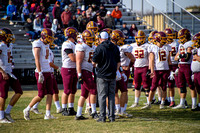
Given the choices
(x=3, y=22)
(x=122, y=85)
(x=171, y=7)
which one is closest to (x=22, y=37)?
(x=3, y=22)

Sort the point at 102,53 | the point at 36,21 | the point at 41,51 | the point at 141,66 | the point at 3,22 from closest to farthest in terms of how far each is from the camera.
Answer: the point at 102,53, the point at 41,51, the point at 141,66, the point at 36,21, the point at 3,22

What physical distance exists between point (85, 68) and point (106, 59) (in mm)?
718

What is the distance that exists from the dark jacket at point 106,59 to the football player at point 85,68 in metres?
0.46

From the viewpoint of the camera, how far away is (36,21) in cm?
1797

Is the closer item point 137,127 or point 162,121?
point 137,127

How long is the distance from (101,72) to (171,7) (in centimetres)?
1274

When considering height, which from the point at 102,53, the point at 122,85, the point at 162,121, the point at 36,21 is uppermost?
the point at 36,21

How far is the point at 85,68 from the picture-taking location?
772 centimetres

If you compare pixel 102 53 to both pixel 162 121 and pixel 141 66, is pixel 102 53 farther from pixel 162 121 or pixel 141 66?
pixel 141 66

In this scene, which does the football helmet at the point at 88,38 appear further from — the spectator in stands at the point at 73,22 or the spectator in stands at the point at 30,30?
the spectator in stands at the point at 30,30

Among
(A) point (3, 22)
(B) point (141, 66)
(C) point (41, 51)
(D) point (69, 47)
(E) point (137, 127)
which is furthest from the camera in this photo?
(A) point (3, 22)

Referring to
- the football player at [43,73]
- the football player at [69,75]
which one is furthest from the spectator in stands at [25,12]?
the football player at [43,73]

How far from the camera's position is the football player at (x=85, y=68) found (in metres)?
7.59

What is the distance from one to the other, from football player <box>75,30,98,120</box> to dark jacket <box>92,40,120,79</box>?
455mm
